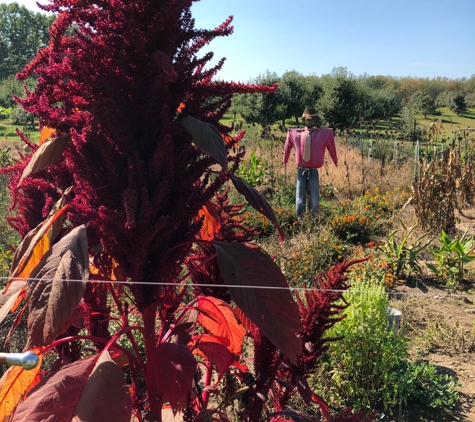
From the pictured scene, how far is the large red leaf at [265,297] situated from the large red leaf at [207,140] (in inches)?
8.5

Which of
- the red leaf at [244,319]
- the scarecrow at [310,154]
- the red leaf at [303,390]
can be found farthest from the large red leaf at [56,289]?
the scarecrow at [310,154]

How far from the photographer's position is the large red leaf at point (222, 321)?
1.20m

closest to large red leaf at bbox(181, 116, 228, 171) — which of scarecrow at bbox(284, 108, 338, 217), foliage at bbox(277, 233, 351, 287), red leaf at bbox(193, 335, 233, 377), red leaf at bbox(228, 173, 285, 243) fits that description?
red leaf at bbox(228, 173, 285, 243)

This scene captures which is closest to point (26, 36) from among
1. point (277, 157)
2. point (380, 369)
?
point (277, 157)

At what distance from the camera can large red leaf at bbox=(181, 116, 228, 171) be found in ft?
2.68

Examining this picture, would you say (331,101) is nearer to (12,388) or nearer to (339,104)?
(339,104)

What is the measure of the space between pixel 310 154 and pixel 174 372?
5881mm

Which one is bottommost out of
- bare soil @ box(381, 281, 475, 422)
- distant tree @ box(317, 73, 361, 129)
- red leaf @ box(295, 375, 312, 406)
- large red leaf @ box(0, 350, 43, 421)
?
bare soil @ box(381, 281, 475, 422)

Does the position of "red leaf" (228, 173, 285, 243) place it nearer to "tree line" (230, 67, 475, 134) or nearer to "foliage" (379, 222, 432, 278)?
"foliage" (379, 222, 432, 278)

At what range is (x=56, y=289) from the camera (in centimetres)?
73

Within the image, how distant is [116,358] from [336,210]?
5.70 meters

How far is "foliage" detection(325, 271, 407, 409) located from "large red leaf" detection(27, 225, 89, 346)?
2030 millimetres

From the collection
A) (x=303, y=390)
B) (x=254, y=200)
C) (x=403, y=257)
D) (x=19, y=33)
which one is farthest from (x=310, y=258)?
(x=19, y=33)

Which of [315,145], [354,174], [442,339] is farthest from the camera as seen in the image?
[354,174]
